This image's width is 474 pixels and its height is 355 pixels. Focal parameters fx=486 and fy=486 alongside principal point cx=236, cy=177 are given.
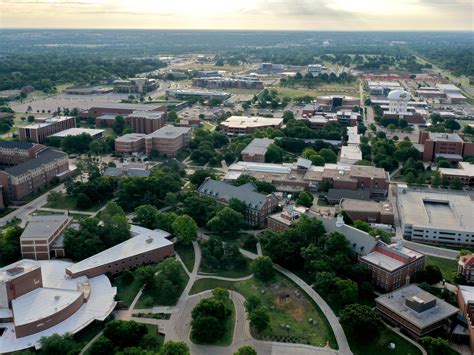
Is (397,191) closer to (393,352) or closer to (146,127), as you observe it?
(393,352)

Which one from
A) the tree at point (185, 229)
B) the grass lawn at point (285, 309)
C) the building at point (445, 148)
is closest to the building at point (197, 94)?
the building at point (445, 148)

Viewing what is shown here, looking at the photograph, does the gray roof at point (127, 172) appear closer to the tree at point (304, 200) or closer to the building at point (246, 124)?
the tree at point (304, 200)

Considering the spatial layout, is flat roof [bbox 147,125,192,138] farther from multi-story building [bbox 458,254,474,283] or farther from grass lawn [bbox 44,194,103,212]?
multi-story building [bbox 458,254,474,283]

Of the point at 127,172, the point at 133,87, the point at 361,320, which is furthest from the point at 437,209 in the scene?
the point at 133,87

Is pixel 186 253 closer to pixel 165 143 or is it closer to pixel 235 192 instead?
pixel 235 192

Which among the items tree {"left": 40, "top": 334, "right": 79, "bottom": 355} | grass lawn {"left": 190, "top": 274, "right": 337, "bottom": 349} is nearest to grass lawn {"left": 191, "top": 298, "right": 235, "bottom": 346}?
grass lawn {"left": 190, "top": 274, "right": 337, "bottom": 349}

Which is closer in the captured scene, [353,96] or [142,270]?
[142,270]

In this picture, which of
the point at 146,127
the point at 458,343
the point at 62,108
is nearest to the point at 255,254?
the point at 458,343
